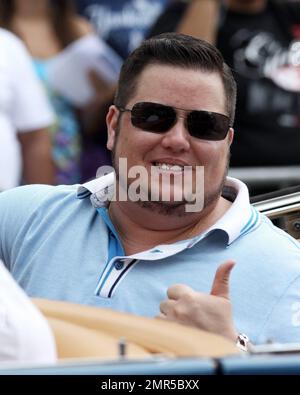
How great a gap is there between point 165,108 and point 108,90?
2799 millimetres

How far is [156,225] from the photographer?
370cm

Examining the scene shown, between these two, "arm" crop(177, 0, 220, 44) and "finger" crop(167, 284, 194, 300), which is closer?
"finger" crop(167, 284, 194, 300)

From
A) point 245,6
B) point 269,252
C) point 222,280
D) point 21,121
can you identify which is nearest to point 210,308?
point 222,280

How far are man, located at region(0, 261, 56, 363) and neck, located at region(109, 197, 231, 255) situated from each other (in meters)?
1.15

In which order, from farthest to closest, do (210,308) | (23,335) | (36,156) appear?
(36,156), (210,308), (23,335)

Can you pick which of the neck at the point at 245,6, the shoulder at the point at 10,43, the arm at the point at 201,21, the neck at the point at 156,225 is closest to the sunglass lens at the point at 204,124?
the neck at the point at 156,225

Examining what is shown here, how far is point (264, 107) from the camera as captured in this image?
20.7 ft

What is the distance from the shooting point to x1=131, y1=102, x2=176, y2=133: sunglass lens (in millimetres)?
3553

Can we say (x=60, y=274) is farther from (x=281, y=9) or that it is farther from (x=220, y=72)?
(x=281, y=9)

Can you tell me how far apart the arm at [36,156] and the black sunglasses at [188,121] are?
2.33 metres

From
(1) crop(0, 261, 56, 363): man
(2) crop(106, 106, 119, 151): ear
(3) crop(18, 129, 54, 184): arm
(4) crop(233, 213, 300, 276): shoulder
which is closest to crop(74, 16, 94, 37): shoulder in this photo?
(3) crop(18, 129, 54, 184): arm

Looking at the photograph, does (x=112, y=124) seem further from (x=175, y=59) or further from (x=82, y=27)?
(x=82, y=27)

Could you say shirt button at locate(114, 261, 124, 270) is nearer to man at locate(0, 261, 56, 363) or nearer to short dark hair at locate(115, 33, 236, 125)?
short dark hair at locate(115, 33, 236, 125)

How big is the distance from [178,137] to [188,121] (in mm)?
56
